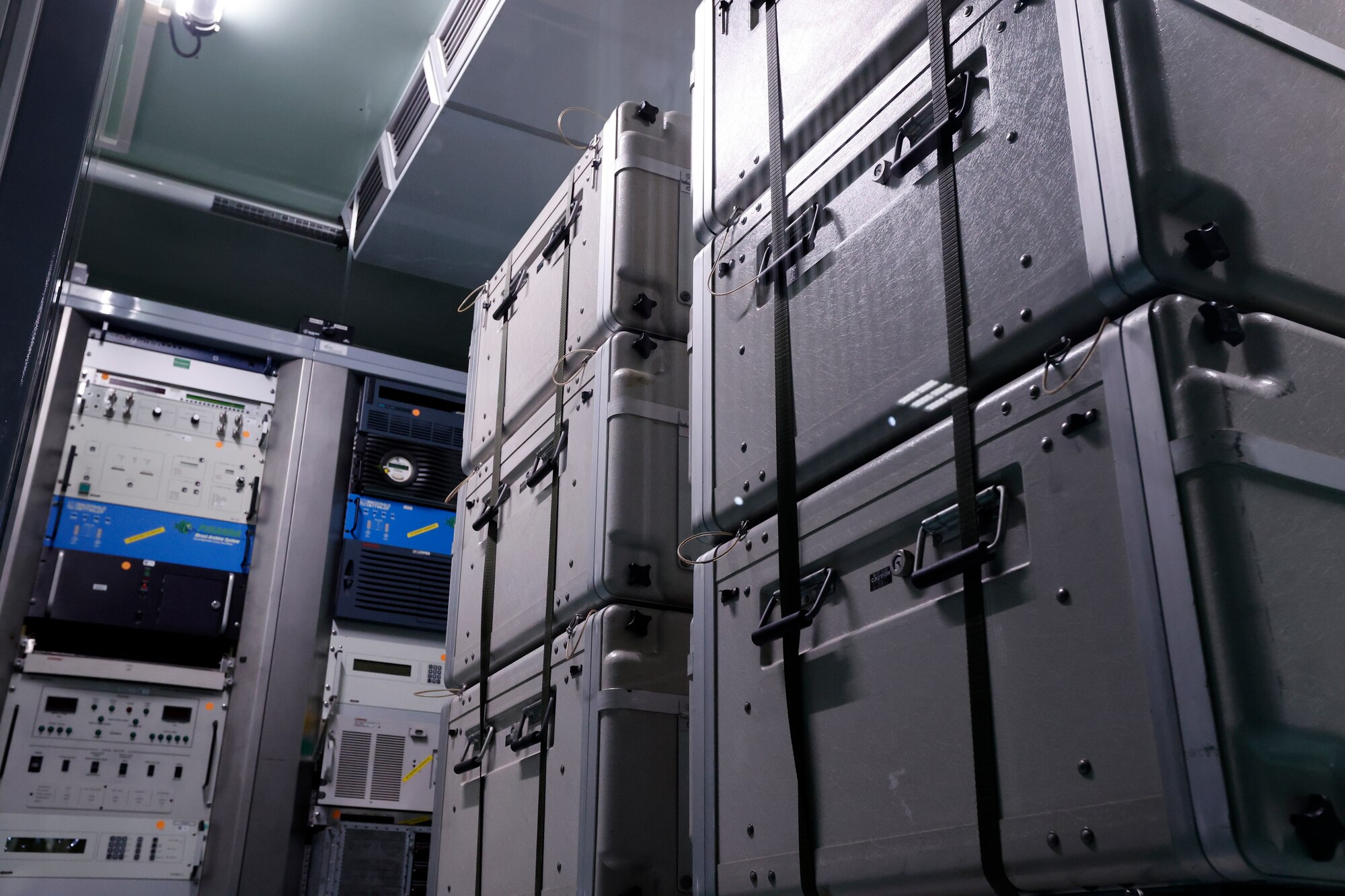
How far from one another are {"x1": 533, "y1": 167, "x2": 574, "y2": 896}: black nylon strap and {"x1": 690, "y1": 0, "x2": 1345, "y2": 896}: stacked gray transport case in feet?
2.72

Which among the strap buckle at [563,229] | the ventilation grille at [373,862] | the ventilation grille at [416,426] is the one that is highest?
the ventilation grille at [416,426]

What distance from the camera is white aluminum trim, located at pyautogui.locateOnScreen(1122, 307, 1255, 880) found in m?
1.06

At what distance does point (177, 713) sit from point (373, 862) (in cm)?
91

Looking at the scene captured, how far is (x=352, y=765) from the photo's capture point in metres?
4.56

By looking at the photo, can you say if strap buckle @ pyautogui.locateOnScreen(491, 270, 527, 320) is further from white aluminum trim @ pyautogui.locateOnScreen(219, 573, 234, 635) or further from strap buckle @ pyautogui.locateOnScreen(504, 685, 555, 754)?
white aluminum trim @ pyautogui.locateOnScreen(219, 573, 234, 635)

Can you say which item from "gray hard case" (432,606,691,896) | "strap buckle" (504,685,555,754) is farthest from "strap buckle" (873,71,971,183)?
"strap buckle" (504,685,555,754)

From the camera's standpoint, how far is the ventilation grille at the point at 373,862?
4.34 meters

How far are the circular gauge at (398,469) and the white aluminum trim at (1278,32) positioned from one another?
4142mm

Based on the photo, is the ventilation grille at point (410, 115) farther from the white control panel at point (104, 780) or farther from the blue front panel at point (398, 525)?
the white control panel at point (104, 780)

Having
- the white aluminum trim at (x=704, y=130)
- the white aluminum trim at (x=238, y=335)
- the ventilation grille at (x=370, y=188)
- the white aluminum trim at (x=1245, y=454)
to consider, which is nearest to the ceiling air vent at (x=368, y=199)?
the ventilation grille at (x=370, y=188)

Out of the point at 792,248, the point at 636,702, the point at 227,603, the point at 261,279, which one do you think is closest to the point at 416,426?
the point at 227,603

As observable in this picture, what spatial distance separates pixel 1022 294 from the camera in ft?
4.62

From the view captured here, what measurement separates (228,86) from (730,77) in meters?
3.39

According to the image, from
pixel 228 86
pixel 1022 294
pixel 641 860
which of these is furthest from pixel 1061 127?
pixel 228 86
